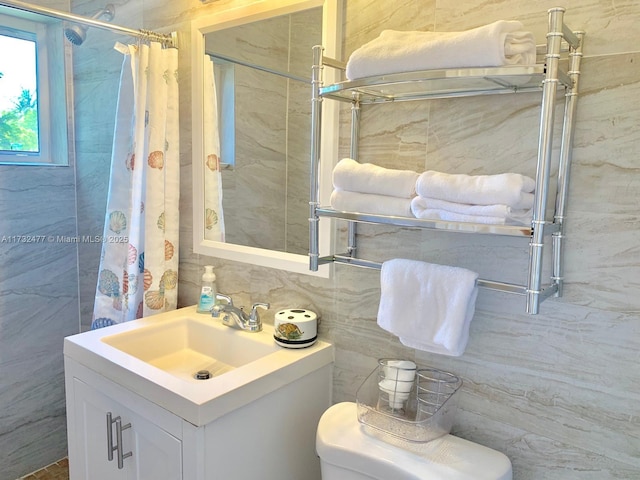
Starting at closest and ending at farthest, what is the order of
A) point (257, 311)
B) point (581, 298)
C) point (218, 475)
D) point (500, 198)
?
1. point (500, 198)
2. point (581, 298)
3. point (218, 475)
4. point (257, 311)

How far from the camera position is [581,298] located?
113 cm

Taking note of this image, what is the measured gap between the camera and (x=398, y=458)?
1175 mm

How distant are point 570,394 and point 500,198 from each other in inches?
20.5

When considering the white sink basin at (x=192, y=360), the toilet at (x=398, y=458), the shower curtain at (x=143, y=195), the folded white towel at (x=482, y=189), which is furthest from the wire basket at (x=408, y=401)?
the shower curtain at (x=143, y=195)

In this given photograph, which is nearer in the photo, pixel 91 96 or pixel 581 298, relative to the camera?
pixel 581 298

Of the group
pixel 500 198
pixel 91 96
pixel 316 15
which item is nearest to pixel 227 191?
pixel 316 15

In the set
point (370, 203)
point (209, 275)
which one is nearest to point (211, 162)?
point (209, 275)

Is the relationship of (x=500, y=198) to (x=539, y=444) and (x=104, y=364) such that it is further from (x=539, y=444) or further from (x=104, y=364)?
(x=104, y=364)

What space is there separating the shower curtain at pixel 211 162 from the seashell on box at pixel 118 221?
32 cm

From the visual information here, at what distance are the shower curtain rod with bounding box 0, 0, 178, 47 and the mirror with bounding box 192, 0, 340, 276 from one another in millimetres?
134

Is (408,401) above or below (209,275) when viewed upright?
below

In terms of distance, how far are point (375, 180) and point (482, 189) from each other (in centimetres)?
27
